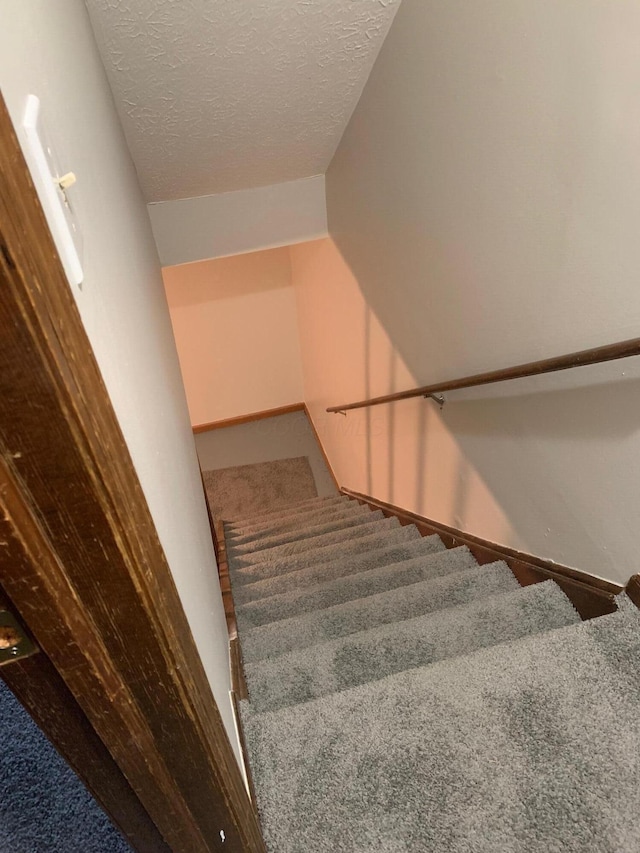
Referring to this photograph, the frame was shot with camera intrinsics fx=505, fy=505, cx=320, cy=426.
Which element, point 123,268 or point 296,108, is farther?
point 296,108

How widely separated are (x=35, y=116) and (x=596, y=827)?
1.38 meters

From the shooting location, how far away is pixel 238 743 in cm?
114

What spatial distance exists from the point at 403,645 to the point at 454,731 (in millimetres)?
390

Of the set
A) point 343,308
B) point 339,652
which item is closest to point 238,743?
point 339,652

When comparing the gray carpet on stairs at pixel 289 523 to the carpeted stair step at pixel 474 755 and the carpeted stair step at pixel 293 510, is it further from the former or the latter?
the carpeted stair step at pixel 474 755

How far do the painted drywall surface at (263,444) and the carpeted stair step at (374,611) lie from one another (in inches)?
132

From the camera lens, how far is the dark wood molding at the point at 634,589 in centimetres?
128

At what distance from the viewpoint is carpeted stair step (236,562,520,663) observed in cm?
167

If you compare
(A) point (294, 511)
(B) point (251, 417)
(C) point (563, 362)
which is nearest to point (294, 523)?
(A) point (294, 511)

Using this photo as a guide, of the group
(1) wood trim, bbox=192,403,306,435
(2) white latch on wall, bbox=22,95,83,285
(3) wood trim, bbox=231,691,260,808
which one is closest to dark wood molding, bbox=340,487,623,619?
(3) wood trim, bbox=231,691,260,808

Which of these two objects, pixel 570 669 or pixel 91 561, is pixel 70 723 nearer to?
pixel 91 561

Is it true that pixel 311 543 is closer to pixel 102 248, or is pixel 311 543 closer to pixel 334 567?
pixel 334 567

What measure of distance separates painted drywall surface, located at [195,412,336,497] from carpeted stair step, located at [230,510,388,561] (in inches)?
72.4

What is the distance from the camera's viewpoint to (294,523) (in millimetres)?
3576
